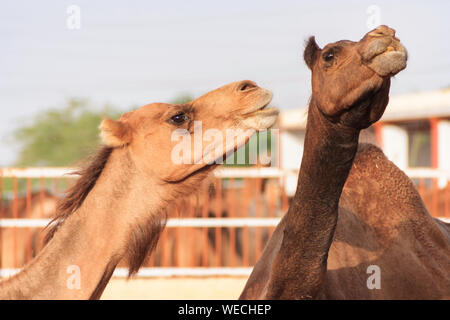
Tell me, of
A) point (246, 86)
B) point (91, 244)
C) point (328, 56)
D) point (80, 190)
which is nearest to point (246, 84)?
point (246, 86)

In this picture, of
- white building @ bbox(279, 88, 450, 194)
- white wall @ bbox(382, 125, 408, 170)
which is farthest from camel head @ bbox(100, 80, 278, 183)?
white wall @ bbox(382, 125, 408, 170)

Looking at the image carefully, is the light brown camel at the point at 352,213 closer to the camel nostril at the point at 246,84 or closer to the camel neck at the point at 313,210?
the camel neck at the point at 313,210

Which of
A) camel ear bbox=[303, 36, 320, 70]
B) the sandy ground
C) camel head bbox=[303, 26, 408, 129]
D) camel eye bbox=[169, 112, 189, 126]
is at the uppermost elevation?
camel ear bbox=[303, 36, 320, 70]

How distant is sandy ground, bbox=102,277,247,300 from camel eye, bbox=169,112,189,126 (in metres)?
5.45

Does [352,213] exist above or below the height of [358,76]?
below

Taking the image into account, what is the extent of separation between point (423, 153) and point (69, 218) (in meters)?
27.6

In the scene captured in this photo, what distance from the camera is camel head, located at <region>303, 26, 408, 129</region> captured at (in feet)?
9.67

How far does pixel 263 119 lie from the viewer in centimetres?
383

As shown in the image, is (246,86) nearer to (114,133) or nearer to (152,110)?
(152,110)

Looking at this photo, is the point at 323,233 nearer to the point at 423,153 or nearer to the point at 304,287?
the point at 304,287

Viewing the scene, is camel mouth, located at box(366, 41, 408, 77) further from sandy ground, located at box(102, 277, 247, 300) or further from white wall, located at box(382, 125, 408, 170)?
white wall, located at box(382, 125, 408, 170)

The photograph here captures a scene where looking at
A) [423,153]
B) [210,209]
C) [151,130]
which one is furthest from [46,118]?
[151,130]

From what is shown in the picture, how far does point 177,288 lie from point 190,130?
241 inches

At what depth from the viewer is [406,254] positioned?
4.31 meters
